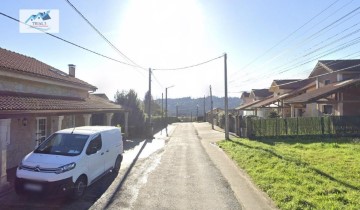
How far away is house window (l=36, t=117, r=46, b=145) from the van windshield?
225 inches

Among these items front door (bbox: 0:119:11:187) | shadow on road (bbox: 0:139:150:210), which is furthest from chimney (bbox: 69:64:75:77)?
shadow on road (bbox: 0:139:150:210)

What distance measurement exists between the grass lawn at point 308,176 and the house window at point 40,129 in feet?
31.2

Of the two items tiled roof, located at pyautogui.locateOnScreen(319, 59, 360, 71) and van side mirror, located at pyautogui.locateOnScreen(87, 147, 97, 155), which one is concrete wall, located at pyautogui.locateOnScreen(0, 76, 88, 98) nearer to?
van side mirror, located at pyautogui.locateOnScreen(87, 147, 97, 155)

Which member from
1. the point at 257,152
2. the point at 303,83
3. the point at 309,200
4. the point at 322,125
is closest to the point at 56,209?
the point at 309,200

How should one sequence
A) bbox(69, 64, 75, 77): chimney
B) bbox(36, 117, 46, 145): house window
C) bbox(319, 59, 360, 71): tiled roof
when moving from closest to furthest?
bbox(36, 117, 46, 145): house window, bbox(69, 64, 75, 77): chimney, bbox(319, 59, 360, 71): tiled roof

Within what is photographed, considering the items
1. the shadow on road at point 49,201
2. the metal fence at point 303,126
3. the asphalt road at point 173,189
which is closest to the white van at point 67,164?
the shadow on road at point 49,201

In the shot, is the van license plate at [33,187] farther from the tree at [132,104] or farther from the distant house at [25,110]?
the tree at [132,104]

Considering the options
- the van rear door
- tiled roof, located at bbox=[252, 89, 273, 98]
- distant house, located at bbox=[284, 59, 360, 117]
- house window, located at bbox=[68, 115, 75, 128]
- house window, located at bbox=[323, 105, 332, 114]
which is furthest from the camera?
tiled roof, located at bbox=[252, 89, 273, 98]

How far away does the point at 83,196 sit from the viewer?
28.5 feet

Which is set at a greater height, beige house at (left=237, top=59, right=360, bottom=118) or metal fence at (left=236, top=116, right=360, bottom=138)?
beige house at (left=237, top=59, right=360, bottom=118)

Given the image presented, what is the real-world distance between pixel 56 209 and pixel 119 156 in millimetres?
5052

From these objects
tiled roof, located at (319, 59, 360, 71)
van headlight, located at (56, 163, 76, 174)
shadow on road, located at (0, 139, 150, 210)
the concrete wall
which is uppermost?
tiled roof, located at (319, 59, 360, 71)

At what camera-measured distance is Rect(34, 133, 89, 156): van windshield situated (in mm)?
9062

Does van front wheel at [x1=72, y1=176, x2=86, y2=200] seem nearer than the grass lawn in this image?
No
